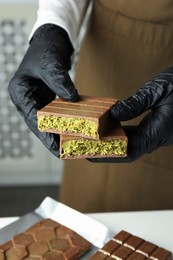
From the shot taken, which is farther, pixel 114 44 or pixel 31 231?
pixel 114 44

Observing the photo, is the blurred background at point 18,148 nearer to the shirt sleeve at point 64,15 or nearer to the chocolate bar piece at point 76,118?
the shirt sleeve at point 64,15

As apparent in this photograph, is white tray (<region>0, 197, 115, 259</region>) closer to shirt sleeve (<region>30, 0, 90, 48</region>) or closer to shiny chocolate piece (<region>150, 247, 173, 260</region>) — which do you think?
shiny chocolate piece (<region>150, 247, 173, 260</region>)

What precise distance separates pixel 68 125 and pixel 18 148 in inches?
54.0

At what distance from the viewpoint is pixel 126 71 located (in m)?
0.94

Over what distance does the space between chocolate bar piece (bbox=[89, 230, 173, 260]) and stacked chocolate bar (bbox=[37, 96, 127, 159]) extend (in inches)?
6.0

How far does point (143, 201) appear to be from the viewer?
1.01m

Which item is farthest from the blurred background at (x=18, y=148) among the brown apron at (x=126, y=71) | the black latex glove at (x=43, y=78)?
the black latex glove at (x=43, y=78)

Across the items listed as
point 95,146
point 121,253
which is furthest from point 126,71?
point 121,253

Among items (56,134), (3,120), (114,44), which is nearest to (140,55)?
(114,44)

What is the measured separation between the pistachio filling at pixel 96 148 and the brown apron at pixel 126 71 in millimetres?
237

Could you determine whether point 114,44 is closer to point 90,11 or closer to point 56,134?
point 90,11

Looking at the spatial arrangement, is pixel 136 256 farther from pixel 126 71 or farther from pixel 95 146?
pixel 126 71

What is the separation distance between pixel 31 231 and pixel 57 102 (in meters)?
0.24

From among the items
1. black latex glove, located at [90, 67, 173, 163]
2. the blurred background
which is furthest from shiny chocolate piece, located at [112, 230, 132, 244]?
the blurred background
